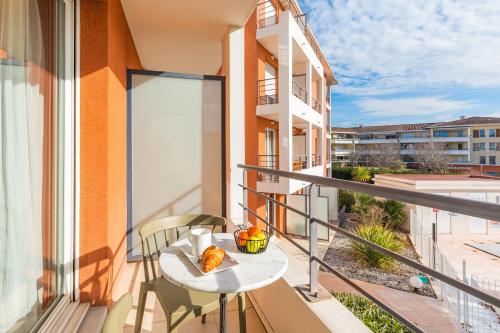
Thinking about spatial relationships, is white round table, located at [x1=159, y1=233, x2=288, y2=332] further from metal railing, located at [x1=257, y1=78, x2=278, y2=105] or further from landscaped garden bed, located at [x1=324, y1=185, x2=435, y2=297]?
metal railing, located at [x1=257, y1=78, x2=278, y2=105]

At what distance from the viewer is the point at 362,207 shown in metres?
14.4

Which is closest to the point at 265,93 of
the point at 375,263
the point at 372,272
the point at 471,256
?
the point at 375,263

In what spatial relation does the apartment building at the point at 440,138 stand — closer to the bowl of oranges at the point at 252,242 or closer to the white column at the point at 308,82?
the white column at the point at 308,82

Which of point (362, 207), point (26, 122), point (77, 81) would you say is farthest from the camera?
point (362, 207)

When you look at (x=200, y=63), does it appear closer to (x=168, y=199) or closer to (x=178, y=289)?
(x=168, y=199)

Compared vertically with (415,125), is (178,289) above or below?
below

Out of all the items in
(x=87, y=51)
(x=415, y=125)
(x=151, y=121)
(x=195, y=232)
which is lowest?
(x=195, y=232)

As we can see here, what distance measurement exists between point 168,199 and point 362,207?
13.3 m

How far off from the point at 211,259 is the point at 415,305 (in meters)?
7.22

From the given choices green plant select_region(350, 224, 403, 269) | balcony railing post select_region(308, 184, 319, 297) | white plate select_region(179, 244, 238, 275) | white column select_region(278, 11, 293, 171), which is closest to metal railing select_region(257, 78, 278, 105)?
white column select_region(278, 11, 293, 171)

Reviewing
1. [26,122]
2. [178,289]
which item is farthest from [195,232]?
[26,122]

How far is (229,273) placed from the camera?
1.19 m

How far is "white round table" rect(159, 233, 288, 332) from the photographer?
43.2 inches

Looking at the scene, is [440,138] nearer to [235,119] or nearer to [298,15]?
[298,15]
